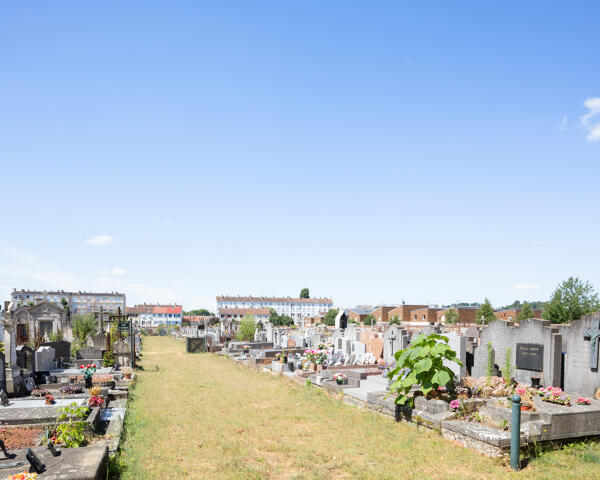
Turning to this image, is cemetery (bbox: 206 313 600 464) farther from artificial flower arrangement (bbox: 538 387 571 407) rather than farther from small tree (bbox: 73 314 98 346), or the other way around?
small tree (bbox: 73 314 98 346)

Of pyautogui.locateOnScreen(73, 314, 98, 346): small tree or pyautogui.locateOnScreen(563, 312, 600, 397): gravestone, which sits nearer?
pyautogui.locateOnScreen(563, 312, 600, 397): gravestone

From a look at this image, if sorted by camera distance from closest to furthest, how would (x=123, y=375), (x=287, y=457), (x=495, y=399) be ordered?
(x=287, y=457) < (x=495, y=399) < (x=123, y=375)

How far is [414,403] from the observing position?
9.90 meters

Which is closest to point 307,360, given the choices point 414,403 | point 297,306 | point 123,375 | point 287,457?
point 123,375

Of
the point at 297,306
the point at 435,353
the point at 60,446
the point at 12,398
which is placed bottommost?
the point at 297,306

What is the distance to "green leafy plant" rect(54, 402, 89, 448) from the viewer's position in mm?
7309

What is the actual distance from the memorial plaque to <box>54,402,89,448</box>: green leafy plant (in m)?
11.0

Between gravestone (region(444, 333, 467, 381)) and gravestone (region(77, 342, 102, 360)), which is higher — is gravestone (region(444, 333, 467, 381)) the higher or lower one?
the higher one

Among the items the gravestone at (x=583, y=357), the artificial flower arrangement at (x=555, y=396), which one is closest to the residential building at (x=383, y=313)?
the gravestone at (x=583, y=357)

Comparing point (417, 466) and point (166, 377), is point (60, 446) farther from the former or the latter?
point (166, 377)

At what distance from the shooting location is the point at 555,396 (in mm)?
9109

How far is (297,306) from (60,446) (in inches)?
5638

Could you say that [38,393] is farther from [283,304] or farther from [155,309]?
[283,304]

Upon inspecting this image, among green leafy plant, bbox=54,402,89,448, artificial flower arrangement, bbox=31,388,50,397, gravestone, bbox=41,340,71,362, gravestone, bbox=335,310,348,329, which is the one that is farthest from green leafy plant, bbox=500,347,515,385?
gravestone, bbox=41,340,71,362
